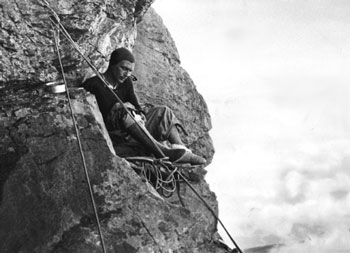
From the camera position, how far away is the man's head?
13469 millimetres

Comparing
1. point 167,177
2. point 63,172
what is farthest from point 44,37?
point 167,177

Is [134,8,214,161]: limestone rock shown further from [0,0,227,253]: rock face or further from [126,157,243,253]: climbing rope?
[0,0,227,253]: rock face

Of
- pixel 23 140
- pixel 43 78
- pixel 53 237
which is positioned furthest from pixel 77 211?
pixel 43 78

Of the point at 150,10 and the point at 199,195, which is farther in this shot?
the point at 150,10

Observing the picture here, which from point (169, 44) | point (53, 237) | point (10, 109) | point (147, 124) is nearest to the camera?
point (53, 237)

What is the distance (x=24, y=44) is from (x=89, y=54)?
1.25 metres

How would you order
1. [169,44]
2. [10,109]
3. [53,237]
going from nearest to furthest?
1. [53,237]
2. [10,109]
3. [169,44]

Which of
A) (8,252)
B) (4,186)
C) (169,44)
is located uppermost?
(169,44)

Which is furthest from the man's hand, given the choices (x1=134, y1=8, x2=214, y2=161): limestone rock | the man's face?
(x1=134, y1=8, x2=214, y2=161): limestone rock

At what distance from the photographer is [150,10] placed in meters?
17.1

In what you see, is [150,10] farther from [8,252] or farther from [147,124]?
[8,252]

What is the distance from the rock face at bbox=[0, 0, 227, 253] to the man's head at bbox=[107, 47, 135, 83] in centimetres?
42

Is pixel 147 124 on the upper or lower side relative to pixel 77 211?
upper

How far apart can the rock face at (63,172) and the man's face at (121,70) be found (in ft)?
1.45
